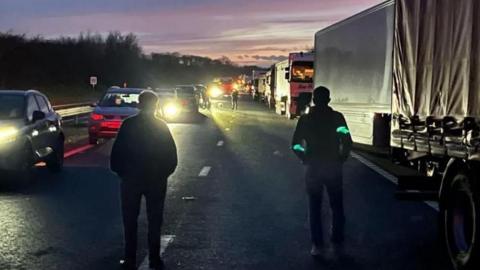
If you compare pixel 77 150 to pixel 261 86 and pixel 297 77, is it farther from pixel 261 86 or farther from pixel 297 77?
pixel 261 86

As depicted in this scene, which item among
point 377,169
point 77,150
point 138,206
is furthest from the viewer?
point 77,150

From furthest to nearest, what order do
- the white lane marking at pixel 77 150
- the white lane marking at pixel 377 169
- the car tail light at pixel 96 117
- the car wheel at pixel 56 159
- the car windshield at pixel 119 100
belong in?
the car windshield at pixel 119 100 < the car tail light at pixel 96 117 < the white lane marking at pixel 77 150 < the car wheel at pixel 56 159 < the white lane marking at pixel 377 169

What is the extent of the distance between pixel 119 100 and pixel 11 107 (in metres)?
9.53

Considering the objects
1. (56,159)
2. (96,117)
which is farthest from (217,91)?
(56,159)

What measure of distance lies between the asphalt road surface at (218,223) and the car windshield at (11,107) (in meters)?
1.29

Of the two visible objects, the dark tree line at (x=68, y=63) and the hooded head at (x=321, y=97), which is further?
the dark tree line at (x=68, y=63)

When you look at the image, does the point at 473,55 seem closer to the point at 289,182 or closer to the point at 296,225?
the point at 296,225

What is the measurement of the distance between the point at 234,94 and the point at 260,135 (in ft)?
108

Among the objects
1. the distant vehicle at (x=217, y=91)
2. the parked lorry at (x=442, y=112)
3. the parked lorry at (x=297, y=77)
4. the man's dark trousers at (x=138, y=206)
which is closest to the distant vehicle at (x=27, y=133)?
the parked lorry at (x=442, y=112)

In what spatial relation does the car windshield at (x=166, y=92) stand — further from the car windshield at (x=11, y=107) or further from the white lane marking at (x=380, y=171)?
the car windshield at (x=11, y=107)

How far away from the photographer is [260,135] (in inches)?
1169

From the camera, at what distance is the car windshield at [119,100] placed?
2453 centimetres

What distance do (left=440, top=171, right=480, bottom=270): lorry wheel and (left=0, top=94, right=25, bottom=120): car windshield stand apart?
30.3 feet

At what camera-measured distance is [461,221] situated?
745 centimetres
